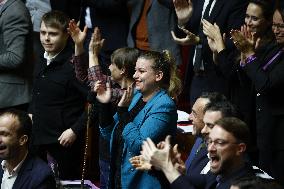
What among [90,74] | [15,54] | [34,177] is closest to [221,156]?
[34,177]

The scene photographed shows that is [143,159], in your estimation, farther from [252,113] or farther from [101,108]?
[252,113]

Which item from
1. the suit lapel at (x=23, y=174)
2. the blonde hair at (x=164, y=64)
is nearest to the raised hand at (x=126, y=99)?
the blonde hair at (x=164, y=64)

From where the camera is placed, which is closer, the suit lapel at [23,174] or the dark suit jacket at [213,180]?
the dark suit jacket at [213,180]

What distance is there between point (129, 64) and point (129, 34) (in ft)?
5.63

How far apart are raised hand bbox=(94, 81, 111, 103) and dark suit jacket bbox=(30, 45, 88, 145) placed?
2.81 feet

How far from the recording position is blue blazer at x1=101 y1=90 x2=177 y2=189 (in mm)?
4875

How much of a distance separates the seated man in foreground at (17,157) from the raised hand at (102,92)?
0.51m

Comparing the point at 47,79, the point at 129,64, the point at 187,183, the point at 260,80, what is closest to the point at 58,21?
the point at 47,79

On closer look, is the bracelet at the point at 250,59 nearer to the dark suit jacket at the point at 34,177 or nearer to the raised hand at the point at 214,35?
the raised hand at the point at 214,35

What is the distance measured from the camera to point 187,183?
4164 mm

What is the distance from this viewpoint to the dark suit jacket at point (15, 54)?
639cm

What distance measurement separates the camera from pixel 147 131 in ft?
15.9

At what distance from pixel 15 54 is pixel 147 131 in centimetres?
196

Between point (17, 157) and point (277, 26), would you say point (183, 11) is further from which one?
point (17, 157)
